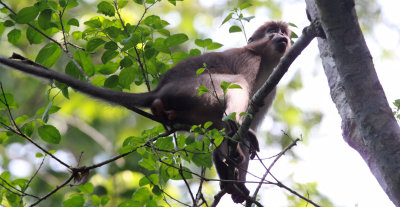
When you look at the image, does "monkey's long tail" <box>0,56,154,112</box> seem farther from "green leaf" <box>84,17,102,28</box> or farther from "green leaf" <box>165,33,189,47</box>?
"green leaf" <box>165,33,189,47</box>

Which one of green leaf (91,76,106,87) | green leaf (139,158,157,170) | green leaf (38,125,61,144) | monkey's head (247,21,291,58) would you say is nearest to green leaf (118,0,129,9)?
green leaf (91,76,106,87)

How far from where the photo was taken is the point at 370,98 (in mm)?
3131

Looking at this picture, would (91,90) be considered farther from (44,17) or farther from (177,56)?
(177,56)

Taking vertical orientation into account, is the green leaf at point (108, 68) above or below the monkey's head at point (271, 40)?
below

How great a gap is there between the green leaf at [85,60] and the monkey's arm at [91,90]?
0.57 ft

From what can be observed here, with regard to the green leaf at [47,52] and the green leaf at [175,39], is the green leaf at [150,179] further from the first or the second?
the green leaf at [47,52]

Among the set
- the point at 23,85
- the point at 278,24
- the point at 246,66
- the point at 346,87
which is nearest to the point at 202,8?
the point at 23,85

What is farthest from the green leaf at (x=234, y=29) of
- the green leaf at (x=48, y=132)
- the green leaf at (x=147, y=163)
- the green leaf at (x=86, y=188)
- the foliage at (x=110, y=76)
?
the green leaf at (x=86, y=188)

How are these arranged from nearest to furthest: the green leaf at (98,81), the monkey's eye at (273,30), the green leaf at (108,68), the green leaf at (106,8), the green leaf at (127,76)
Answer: the green leaf at (106,8), the green leaf at (127,76), the green leaf at (108,68), the green leaf at (98,81), the monkey's eye at (273,30)

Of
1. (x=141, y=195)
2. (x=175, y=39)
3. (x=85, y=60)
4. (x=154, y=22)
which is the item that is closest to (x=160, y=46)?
(x=175, y=39)

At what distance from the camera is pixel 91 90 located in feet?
16.7

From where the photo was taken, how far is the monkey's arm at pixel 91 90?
477cm

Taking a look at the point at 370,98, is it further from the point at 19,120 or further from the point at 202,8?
the point at 202,8

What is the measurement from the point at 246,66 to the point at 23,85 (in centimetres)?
1067
